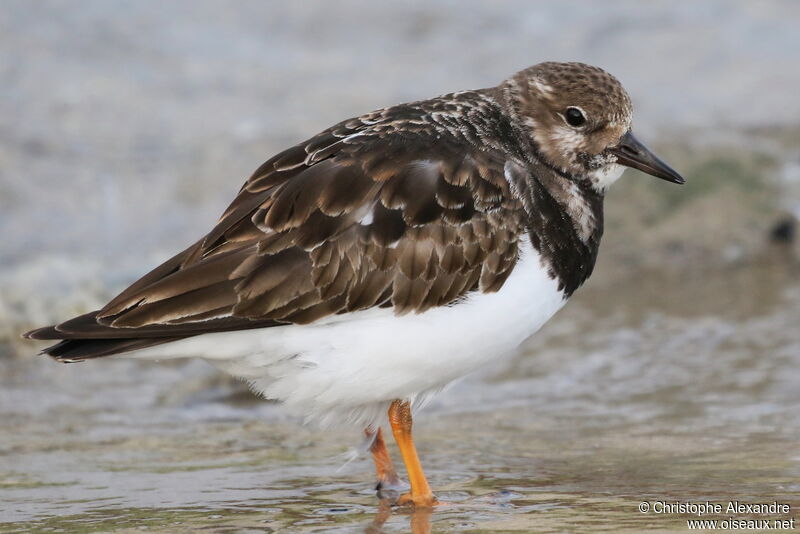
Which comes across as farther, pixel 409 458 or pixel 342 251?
pixel 409 458

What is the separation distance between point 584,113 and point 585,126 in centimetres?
5

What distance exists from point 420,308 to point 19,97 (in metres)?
6.40

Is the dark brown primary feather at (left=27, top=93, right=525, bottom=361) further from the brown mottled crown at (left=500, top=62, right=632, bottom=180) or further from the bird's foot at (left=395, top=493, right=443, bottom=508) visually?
the bird's foot at (left=395, top=493, right=443, bottom=508)

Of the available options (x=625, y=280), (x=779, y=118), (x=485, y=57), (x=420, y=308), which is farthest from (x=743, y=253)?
(x=420, y=308)

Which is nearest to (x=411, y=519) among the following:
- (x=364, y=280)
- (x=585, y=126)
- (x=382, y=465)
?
(x=382, y=465)

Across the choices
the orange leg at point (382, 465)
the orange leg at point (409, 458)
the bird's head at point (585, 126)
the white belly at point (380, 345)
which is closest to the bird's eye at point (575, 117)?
the bird's head at point (585, 126)

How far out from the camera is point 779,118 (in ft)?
30.6

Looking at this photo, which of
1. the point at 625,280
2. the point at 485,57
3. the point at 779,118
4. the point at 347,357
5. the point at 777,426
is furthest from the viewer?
the point at 485,57

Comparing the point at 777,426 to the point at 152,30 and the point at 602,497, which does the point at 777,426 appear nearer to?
the point at 602,497

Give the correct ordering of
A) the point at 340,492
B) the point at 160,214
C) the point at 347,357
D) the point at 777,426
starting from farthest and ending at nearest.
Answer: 1. the point at 160,214
2. the point at 777,426
3. the point at 340,492
4. the point at 347,357

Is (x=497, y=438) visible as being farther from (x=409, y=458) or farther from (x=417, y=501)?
(x=417, y=501)

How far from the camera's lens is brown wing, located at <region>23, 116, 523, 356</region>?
402 centimetres

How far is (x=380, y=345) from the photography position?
4035 millimetres

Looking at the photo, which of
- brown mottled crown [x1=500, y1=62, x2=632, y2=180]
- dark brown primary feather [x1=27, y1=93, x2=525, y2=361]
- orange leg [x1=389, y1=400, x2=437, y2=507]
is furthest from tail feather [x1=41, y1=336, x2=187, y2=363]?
brown mottled crown [x1=500, y1=62, x2=632, y2=180]
